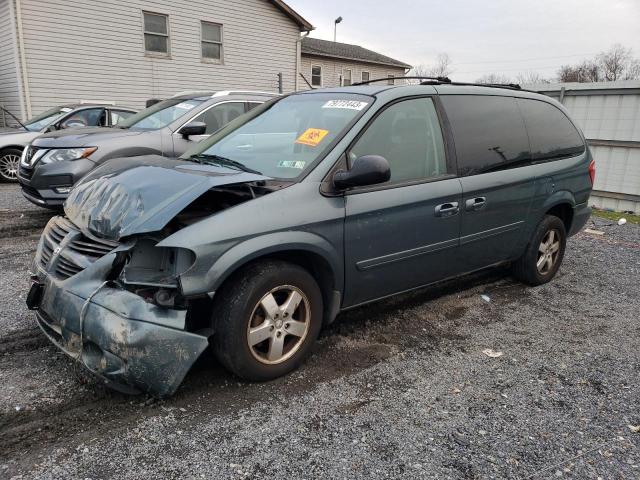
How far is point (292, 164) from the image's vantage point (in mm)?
3219

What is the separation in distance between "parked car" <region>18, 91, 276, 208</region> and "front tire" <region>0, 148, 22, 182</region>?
3504 mm

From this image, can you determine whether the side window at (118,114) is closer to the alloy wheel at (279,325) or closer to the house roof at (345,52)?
the alloy wheel at (279,325)

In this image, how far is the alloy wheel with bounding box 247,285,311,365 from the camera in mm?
2836

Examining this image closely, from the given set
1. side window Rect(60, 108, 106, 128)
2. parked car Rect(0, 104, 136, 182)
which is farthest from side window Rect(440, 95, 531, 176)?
side window Rect(60, 108, 106, 128)

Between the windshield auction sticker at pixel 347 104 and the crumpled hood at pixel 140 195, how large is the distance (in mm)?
931

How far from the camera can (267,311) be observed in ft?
9.34

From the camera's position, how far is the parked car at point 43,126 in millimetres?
9547

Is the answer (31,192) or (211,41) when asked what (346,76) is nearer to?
(211,41)

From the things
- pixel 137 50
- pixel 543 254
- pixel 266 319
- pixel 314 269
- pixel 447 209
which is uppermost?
pixel 137 50

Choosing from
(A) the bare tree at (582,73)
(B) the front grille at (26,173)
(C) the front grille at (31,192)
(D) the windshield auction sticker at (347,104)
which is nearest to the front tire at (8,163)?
(B) the front grille at (26,173)

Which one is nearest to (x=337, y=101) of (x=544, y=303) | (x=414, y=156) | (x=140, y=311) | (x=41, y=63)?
(x=414, y=156)

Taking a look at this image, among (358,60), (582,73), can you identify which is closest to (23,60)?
(358,60)

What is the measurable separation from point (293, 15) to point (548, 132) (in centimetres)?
1528

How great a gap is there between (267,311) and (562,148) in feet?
11.7
